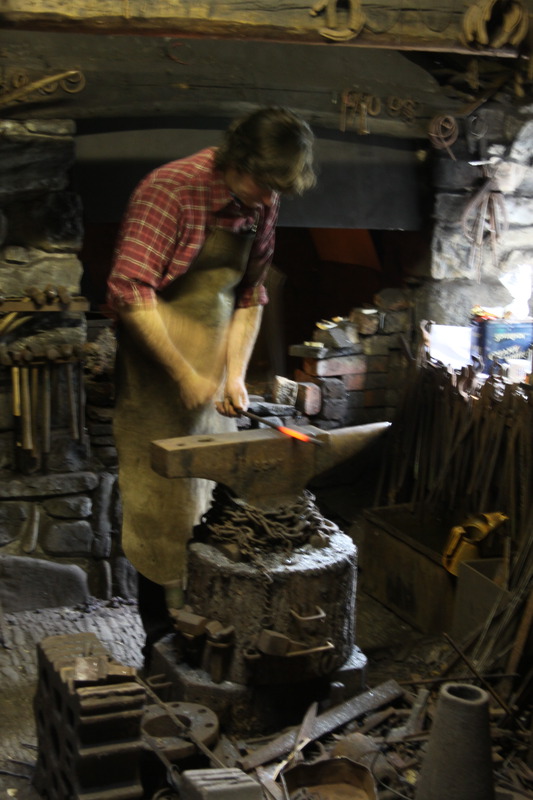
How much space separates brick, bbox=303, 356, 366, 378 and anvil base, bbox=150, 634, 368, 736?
95.2 inches

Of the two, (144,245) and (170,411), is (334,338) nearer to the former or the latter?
(170,411)

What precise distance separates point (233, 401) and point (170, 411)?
283 millimetres

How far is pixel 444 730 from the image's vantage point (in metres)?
2.19

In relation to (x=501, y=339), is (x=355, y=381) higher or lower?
lower

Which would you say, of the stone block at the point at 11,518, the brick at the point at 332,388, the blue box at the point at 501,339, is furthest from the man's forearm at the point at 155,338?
the blue box at the point at 501,339

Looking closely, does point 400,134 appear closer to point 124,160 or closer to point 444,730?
point 124,160

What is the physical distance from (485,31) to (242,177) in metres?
1.72

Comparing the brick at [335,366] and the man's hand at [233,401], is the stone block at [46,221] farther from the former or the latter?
the brick at [335,366]

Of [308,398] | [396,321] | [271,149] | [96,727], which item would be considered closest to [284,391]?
[308,398]

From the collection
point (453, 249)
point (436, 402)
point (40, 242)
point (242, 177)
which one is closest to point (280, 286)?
point (453, 249)

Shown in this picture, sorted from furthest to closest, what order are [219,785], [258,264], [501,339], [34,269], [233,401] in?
[501,339] < [34,269] < [258,264] < [233,401] < [219,785]

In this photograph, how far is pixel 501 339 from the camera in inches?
202

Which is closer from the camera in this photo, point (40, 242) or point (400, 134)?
point (40, 242)

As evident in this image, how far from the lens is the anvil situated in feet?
8.68
